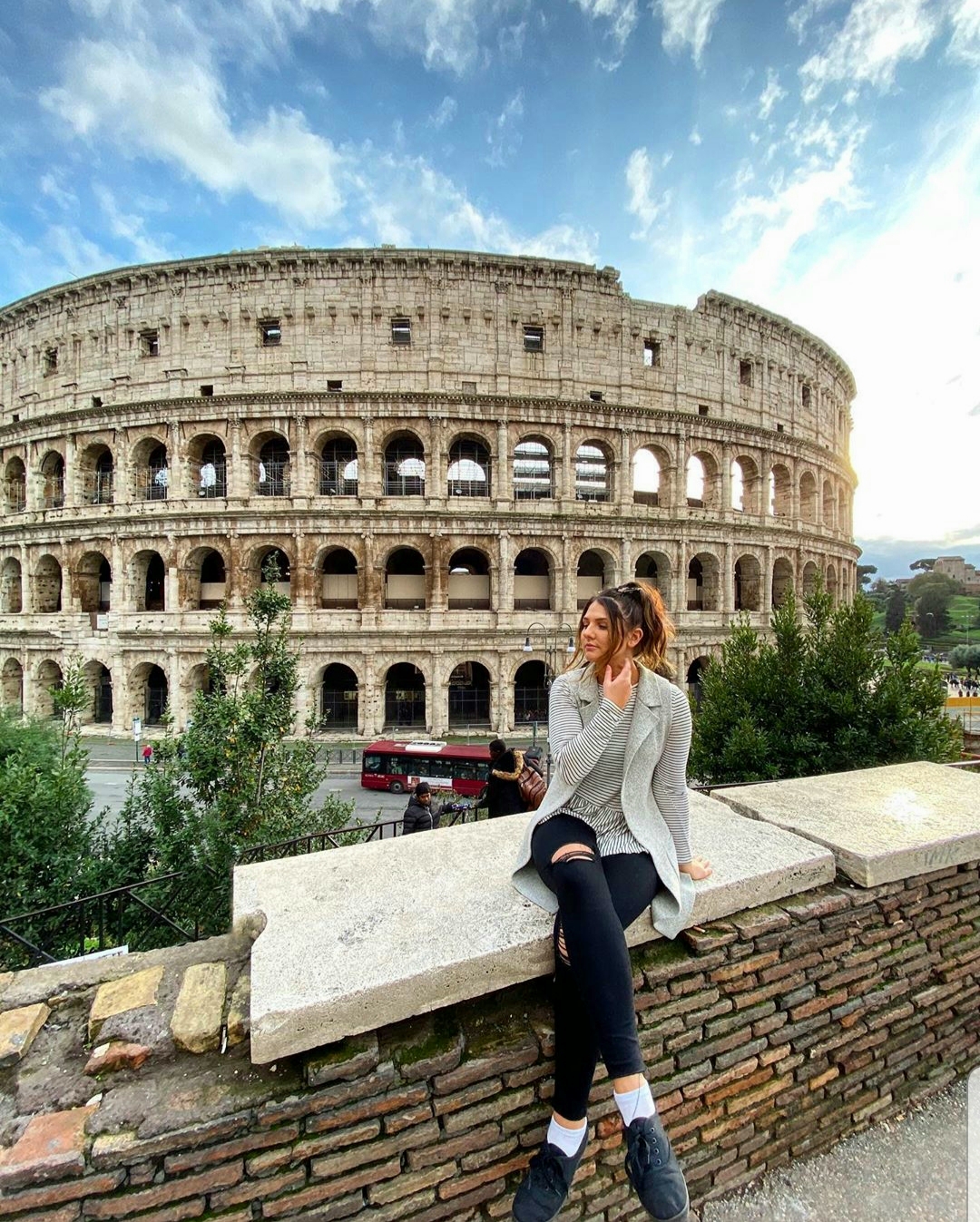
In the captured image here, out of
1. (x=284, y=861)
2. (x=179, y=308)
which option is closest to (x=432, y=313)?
(x=179, y=308)

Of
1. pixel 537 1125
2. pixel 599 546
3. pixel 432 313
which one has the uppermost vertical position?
pixel 432 313

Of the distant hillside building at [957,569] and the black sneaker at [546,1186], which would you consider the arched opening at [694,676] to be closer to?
the black sneaker at [546,1186]

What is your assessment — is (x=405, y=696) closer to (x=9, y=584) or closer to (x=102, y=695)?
(x=102, y=695)

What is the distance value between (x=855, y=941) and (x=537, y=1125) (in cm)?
196

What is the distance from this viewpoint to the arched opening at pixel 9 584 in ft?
81.6

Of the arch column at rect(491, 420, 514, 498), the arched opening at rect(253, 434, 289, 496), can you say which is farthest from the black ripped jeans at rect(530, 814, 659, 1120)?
the arched opening at rect(253, 434, 289, 496)

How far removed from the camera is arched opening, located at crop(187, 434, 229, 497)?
22.6 m

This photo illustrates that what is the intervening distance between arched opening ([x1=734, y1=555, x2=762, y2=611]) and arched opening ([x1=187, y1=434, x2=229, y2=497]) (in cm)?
2376

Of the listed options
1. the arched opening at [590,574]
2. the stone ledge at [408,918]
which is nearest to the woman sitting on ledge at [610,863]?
the stone ledge at [408,918]

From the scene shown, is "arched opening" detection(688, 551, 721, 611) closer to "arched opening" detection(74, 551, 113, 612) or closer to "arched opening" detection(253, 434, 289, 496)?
"arched opening" detection(253, 434, 289, 496)

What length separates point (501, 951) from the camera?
2109 mm

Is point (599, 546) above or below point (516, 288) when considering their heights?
below

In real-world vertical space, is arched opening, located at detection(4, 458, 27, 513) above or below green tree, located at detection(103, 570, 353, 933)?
above

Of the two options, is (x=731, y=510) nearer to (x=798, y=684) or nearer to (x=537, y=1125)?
(x=798, y=684)
